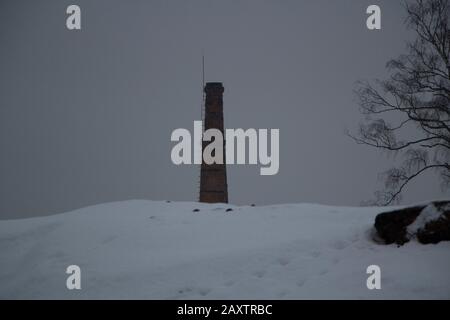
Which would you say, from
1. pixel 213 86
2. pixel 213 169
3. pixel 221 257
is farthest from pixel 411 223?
pixel 213 86

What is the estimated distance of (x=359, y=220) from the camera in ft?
31.4

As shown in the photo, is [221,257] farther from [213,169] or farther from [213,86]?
[213,86]

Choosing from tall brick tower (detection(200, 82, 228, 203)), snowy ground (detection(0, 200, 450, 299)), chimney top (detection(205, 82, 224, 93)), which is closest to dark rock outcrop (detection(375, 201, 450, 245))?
snowy ground (detection(0, 200, 450, 299))

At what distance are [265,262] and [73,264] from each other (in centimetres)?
399

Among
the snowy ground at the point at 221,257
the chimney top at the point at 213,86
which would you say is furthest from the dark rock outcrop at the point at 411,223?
the chimney top at the point at 213,86

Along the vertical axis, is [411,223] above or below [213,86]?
below

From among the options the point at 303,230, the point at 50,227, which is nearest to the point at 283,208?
the point at 303,230

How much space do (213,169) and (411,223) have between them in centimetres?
1814

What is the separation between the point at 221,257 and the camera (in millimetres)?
7668

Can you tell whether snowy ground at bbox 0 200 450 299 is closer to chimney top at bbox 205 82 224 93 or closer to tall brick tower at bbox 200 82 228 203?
tall brick tower at bbox 200 82 228 203

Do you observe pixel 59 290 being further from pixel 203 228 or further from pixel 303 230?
pixel 303 230

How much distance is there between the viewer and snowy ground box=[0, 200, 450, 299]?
253 inches

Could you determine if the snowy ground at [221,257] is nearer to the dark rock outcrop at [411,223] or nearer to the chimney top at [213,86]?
the dark rock outcrop at [411,223]

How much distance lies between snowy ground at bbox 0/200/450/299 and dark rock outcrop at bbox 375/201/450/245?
179mm
